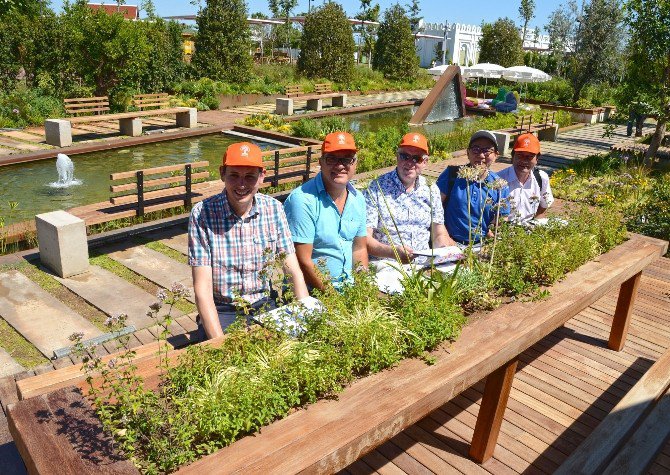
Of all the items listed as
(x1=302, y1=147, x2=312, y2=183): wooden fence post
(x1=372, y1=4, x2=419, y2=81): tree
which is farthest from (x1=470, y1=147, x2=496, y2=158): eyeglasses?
(x1=372, y1=4, x2=419, y2=81): tree

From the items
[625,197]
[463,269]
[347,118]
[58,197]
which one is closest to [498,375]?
[463,269]

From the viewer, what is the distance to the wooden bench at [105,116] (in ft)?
43.8

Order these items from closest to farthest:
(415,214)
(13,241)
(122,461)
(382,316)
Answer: (122,461) → (382,316) → (415,214) → (13,241)

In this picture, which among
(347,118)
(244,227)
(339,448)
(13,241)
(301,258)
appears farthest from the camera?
(347,118)

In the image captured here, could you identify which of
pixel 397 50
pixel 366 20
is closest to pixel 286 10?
pixel 366 20

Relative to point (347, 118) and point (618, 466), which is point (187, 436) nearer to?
point (618, 466)

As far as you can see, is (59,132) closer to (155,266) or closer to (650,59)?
(155,266)

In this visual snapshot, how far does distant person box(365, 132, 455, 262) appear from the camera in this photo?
13.7 ft

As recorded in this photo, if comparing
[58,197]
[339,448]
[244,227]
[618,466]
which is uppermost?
[244,227]

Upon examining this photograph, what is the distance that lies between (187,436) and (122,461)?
7.9 inches

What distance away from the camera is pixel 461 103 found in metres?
22.1

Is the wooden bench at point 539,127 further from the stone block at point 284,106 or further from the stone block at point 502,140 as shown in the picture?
the stone block at point 284,106

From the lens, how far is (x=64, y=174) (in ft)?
36.0

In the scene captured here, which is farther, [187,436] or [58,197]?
[58,197]
